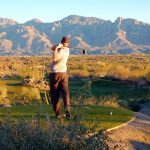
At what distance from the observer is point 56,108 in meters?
14.4

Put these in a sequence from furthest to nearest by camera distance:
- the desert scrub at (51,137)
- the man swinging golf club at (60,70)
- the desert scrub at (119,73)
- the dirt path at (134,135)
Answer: the desert scrub at (119,73)
the dirt path at (134,135)
the man swinging golf club at (60,70)
the desert scrub at (51,137)

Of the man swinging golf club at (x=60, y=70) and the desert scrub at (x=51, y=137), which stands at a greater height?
the man swinging golf club at (x=60, y=70)

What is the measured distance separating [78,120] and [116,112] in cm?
960

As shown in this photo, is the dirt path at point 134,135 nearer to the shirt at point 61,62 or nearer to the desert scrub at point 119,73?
the shirt at point 61,62

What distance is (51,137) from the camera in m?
8.56

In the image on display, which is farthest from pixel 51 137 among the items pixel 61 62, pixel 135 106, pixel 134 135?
pixel 135 106

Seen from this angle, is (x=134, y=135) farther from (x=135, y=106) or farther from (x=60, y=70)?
(x=135, y=106)

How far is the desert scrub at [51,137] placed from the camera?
8500mm

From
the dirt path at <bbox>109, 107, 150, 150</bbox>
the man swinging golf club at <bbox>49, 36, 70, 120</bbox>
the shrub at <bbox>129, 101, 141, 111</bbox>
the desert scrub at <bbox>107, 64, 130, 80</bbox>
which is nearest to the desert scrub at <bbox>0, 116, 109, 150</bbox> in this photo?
the dirt path at <bbox>109, 107, 150, 150</bbox>

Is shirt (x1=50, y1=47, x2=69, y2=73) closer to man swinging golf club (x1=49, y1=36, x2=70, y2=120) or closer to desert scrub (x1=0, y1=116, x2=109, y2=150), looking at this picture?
man swinging golf club (x1=49, y1=36, x2=70, y2=120)

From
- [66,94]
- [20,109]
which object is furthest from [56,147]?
[20,109]

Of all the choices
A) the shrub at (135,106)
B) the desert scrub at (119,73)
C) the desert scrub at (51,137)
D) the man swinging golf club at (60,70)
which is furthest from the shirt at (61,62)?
the desert scrub at (119,73)

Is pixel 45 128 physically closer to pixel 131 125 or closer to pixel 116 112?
pixel 131 125

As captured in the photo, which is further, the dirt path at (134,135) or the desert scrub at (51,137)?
the dirt path at (134,135)
